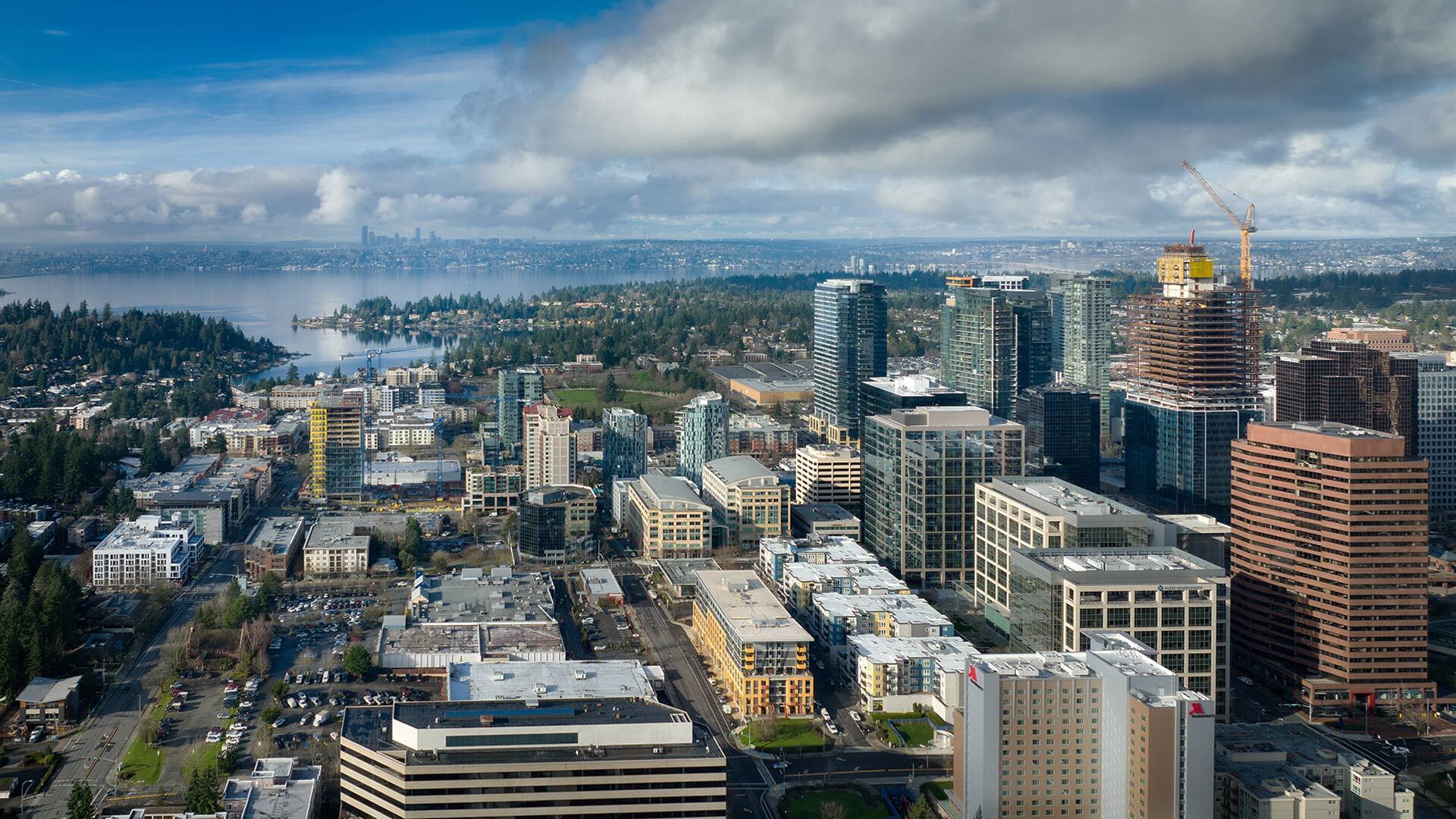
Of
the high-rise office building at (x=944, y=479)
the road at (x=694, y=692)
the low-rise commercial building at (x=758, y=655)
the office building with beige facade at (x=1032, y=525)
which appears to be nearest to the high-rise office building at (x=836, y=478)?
the high-rise office building at (x=944, y=479)

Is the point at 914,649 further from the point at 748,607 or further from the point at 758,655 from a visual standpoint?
the point at 748,607

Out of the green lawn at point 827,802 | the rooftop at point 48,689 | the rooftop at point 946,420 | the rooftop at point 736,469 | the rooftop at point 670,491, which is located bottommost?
the green lawn at point 827,802

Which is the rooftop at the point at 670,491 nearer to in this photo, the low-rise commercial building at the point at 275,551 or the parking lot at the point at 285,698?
the parking lot at the point at 285,698

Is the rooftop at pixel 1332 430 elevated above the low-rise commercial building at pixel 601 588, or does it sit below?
above

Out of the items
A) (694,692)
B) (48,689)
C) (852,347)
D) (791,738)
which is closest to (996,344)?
(852,347)

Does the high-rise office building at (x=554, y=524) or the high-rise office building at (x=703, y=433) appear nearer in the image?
the high-rise office building at (x=554, y=524)

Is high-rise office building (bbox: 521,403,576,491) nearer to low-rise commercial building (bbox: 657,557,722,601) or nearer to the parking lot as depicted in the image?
low-rise commercial building (bbox: 657,557,722,601)

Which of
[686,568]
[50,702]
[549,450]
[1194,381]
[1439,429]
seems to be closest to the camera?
[50,702]

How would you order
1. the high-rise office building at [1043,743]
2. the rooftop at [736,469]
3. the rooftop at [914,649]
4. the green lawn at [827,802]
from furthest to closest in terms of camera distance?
the rooftop at [736,469] < the rooftop at [914,649] < the green lawn at [827,802] < the high-rise office building at [1043,743]
